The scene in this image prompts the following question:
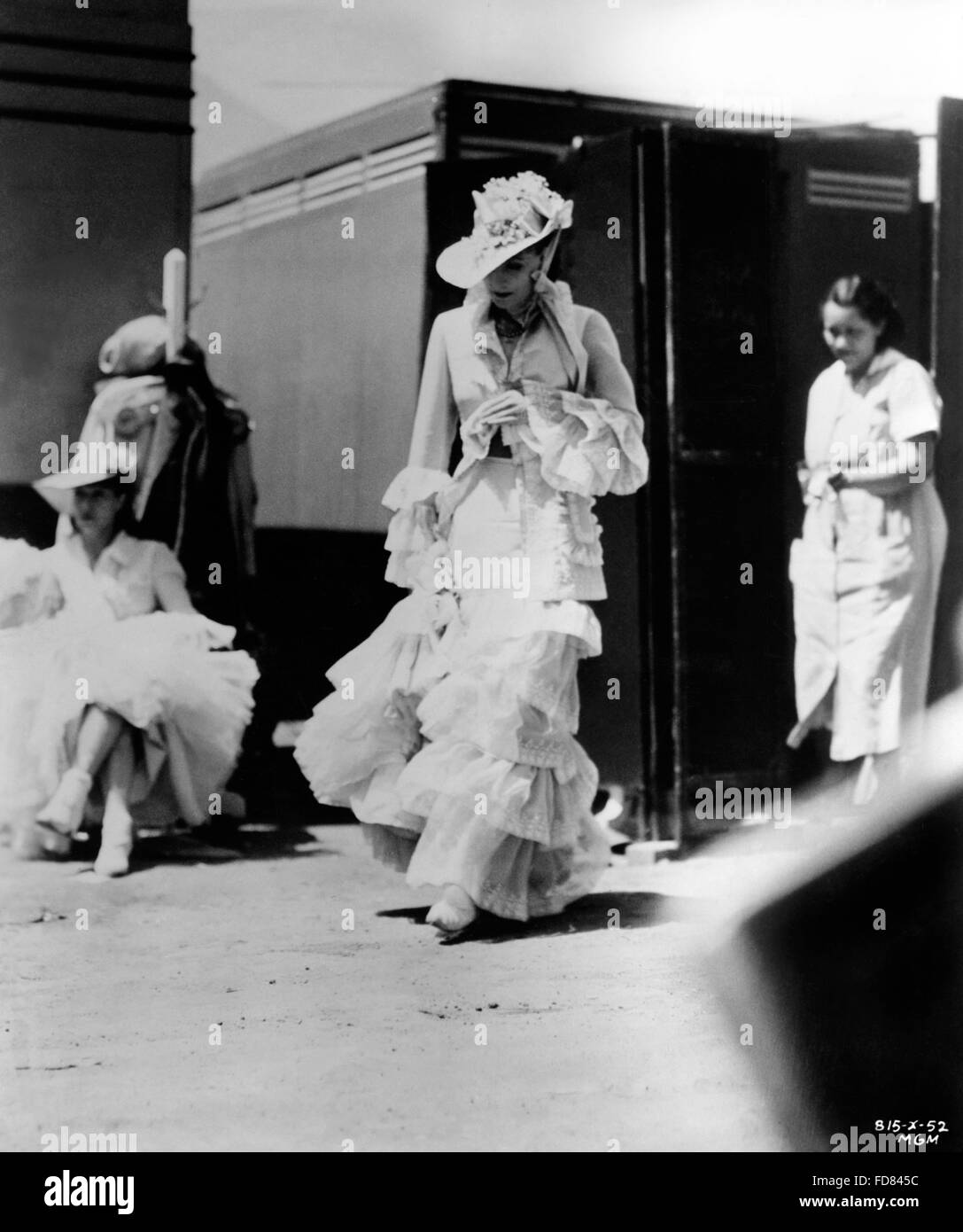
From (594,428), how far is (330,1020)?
143cm

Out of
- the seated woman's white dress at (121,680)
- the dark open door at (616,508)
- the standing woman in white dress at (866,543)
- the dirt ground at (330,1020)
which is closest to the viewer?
the dirt ground at (330,1020)

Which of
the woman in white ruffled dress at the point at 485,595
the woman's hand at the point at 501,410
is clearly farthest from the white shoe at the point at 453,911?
the woman's hand at the point at 501,410

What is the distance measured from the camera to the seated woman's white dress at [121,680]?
386 centimetres

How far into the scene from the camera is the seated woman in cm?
386

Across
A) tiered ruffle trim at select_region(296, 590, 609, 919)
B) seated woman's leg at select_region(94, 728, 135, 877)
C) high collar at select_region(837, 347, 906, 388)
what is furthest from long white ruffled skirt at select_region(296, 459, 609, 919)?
high collar at select_region(837, 347, 906, 388)

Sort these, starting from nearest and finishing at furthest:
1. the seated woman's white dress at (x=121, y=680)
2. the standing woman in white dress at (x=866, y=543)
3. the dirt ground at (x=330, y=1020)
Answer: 1. the dirt ground at (x=330, y=1020)
2. the seated woman's white dress at (x=121, y=680)
3. the standing woman in white dress at (x=866, y=543)

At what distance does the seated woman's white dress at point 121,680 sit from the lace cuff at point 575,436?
0.82 meters

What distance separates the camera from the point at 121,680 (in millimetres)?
3932

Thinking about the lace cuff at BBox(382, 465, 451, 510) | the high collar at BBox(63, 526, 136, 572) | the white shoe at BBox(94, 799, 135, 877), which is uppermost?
the lace cuff at BBox(382, 465, 451, 510)

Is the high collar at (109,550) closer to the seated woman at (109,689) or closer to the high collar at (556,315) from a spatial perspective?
the seated woman at (109,689)

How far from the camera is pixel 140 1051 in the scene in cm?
369

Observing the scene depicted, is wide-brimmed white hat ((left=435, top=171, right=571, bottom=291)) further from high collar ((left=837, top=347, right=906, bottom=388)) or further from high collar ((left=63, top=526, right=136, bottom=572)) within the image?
high collar ((left=63, top=526, right=136, bottom=572))

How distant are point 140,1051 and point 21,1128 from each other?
0.29m
